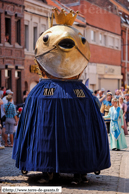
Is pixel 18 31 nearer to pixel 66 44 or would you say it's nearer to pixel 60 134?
pixel 66 44

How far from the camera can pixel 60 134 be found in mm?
7598

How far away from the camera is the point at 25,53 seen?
29.9 m

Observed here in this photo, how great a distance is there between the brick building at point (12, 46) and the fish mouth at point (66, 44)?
63.5 feet

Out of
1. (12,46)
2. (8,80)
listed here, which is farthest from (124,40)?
(8,80)

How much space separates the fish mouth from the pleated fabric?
0.61m

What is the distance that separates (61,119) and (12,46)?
2139cm

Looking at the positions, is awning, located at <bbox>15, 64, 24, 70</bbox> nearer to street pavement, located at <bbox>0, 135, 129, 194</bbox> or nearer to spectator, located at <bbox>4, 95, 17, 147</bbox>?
spectator, located at <bbox>4, 95, 17, 147</bbox>

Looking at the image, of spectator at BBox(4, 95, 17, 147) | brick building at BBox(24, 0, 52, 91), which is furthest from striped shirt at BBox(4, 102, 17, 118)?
brick building at BBox(24, 0, 52, 91)

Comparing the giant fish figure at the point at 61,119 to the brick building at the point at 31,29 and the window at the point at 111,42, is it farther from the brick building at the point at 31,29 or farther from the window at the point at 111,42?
the window at the point at 111,42

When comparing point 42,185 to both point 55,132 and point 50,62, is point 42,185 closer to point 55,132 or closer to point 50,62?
point 55,132

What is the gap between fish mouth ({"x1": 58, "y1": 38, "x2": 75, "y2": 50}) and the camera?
7978mm

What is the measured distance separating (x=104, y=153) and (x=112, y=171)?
182 cm

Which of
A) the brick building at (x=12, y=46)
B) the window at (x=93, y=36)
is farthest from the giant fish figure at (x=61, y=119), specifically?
the window at (x=93, y=36)

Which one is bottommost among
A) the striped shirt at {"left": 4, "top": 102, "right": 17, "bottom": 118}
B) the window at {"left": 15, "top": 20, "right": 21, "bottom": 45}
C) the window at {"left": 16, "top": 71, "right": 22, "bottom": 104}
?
the striped shirt at {"left": 4, "top": 102, "right": 17, "bottom": 118}
